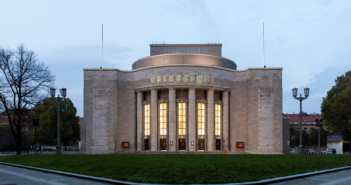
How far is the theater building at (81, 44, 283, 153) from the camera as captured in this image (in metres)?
45.3

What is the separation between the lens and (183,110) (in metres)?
46.4

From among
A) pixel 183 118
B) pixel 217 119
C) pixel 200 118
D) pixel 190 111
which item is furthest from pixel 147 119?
pixel 217 119

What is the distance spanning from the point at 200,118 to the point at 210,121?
6.31 feet

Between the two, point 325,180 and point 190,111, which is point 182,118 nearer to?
point 190,111

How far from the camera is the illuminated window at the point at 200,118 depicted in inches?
1826

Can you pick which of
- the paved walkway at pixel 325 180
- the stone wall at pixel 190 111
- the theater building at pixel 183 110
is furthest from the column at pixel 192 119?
the paved walkway at pixel 325 180

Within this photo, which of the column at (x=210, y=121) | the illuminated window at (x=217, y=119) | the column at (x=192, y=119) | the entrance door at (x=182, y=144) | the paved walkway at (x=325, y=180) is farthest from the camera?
the illuminated window at (x=217, y=119)

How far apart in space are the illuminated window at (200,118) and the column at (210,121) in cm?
116

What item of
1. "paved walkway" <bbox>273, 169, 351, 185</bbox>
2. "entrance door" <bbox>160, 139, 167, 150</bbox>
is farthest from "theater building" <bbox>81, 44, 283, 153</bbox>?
"paved walkway" <bbox>273, 169, 351, 185</bbox>

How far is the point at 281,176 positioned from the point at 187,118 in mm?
32318

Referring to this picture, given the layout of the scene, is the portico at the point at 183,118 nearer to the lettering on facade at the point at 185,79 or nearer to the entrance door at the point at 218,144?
the entrance door at the point at 218,144

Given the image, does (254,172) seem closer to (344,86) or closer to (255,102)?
(255,102)

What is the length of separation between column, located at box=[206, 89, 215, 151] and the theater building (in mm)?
161

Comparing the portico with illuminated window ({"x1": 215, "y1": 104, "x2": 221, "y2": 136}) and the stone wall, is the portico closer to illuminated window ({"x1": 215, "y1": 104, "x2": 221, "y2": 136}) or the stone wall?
illuminated window ({"x1": 215, "y1": 104, "x2": 221, "y2": 136})
